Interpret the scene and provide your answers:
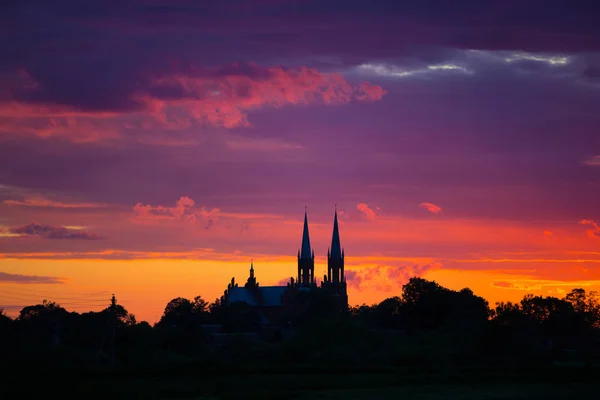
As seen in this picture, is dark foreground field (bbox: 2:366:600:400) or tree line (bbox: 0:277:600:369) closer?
dark foreground field (bbox: 2:366:600:400)

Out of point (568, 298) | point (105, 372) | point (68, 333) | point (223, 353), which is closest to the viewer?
point (105, 372)

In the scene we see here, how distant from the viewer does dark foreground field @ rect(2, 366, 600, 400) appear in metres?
69.3

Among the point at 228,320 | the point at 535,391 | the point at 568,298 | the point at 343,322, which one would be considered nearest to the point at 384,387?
the point at 535,391

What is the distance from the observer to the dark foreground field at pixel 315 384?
69.3 metres

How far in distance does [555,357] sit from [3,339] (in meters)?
58.2

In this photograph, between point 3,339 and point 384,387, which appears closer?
point 384,387

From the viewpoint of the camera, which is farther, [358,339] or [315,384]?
[358,339]

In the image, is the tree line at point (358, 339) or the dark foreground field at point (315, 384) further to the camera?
the tree line at point (358, 339)

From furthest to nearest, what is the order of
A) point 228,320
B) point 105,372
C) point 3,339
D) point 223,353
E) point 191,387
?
point 228,320 → point 223,353 → point 3,339 → point 105,372 → point 191,387

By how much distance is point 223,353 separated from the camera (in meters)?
117

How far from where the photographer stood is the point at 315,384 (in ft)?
254

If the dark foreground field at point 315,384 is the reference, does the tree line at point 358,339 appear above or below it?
above

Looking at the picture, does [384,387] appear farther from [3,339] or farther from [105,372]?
[3,339]

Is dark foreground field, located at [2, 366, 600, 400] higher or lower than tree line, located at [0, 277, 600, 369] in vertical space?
lower
